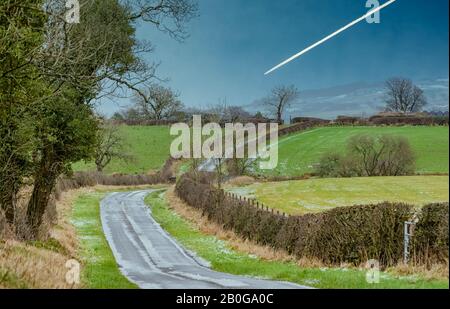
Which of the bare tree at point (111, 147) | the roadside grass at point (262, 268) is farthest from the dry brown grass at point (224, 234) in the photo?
the bare tree at point (111, 147)

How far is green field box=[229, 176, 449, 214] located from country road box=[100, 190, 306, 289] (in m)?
8.81

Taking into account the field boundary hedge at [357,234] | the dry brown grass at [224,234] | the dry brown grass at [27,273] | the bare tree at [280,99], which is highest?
the bare tree at [280,99]

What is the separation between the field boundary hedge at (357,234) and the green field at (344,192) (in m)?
15.0

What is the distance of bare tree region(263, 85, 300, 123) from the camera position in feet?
185

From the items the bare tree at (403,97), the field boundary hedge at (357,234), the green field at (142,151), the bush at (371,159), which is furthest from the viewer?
the green field at (142,151)

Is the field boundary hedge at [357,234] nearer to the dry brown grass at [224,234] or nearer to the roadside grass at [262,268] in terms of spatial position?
the dry brown grass at [224,234]

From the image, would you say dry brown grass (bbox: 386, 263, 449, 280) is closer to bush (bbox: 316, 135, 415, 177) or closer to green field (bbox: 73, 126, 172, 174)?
bush (bbox: 316, 135, 415, 177)

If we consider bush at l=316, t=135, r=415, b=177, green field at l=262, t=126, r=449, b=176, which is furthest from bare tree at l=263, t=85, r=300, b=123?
bush at l=316, t=135, r=415, b=177

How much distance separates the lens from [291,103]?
57.6m

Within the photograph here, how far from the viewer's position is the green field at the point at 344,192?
4022 cm

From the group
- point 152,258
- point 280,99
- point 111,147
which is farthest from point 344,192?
point 111,147
